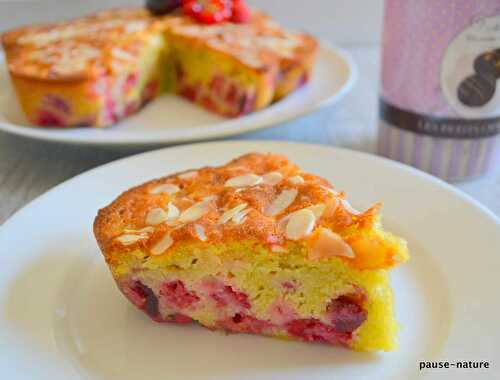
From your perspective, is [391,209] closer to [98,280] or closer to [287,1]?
[98,280]

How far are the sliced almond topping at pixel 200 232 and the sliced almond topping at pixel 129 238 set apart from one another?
0.12m

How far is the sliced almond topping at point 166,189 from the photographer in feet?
5.02

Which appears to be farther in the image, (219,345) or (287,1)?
(287,1)

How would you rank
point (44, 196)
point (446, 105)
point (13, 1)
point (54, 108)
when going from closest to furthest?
1. point (44, 196)
2. point (446, 105)
3. point (54, 108)
4. point (13, 1)

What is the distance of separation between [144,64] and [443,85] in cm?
142

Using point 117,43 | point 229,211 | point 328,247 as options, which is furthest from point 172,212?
point 117,43

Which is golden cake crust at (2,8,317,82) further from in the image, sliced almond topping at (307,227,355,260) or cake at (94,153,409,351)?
sliced almond topping at (307,227,355,260)

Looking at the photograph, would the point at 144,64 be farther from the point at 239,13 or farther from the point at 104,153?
the point at 104,153

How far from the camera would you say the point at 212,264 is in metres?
→ 1.34

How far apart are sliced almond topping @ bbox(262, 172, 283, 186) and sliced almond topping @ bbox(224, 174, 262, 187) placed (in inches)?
A: 0.6

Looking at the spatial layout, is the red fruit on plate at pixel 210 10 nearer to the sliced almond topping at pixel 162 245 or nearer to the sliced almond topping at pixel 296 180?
the sliced almond topping at pixel 296 180

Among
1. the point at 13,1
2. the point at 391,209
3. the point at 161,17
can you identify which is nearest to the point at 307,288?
the point at 391,209

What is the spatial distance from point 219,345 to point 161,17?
1.98 metres

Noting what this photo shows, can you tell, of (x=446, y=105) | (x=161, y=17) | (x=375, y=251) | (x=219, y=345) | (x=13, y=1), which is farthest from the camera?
(x=13, y=1)
